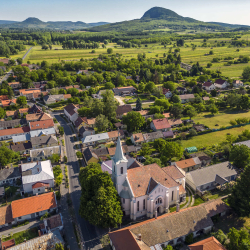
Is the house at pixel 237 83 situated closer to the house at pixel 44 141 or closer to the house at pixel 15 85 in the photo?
the house at pixel 44 141

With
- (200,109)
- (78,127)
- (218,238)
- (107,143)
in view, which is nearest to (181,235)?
(218,238)

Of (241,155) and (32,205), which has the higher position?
(241,155)

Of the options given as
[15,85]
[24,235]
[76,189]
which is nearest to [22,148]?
[76,189]

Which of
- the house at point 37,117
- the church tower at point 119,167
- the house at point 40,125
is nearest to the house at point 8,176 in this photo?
the house at point 40,125

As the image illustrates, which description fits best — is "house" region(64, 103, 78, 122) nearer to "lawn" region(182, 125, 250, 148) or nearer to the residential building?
the residential building

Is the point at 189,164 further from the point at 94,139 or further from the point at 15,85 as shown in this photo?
the point at 15,85
